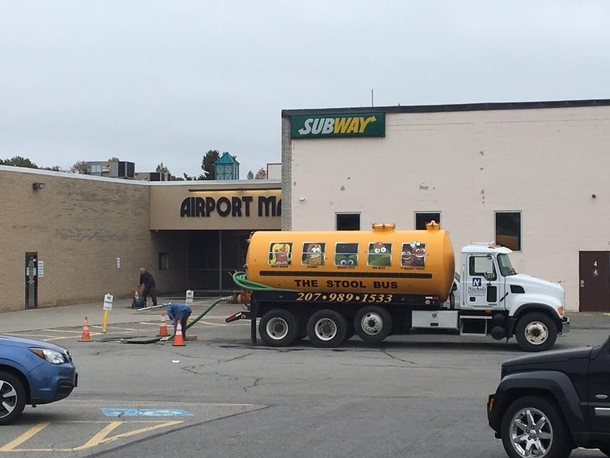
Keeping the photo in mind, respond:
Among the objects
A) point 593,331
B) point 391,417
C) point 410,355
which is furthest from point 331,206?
point 391,417

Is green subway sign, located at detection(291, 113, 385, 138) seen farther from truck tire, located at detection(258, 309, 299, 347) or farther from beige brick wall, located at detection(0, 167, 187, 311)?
truck tire, located at detection(258, 309, 299, 347)

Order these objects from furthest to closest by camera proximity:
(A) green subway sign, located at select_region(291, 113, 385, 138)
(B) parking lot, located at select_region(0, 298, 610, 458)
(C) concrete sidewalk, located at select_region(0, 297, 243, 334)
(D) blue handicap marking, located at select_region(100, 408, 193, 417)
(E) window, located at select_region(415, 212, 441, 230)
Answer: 1. (A) green subway sign, located at select_region(291, 113, 385, 138)
2. (E) window, located at select_region(415, 212, 441, 230)
3. (C) concrete sidewalk, located at select_region(0, 297, 243, 334)
4. (D) blue handicap marking, located at select_region(100, 408, 193, 417)
5. (B) parking lot, located at select_region(0, 298, 610, 458)

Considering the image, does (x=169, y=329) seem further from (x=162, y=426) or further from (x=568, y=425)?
(x=568, y=425)

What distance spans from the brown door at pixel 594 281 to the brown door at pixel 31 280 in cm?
2052

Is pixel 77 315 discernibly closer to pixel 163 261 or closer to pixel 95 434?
pixel 163 261

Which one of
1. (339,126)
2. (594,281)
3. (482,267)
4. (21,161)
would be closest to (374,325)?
(482,267)

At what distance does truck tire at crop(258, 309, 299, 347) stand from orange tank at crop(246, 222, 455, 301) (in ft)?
2.39

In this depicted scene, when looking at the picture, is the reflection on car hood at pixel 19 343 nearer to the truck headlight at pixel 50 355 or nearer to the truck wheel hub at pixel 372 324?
the truck headlight at pixel 50 355

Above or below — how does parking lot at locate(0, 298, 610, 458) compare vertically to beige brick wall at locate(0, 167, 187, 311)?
below

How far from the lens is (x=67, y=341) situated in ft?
76.8

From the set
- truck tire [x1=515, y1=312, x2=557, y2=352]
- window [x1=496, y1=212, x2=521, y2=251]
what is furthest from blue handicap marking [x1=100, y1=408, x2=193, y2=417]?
window [x1=496, y1=212, x2=521, y2=251]

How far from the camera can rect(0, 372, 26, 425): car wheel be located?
10.9 meters

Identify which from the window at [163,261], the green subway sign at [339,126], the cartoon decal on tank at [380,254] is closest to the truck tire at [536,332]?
the cartoon decal on tank at [380,254]

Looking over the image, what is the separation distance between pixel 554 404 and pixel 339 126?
25229mm
